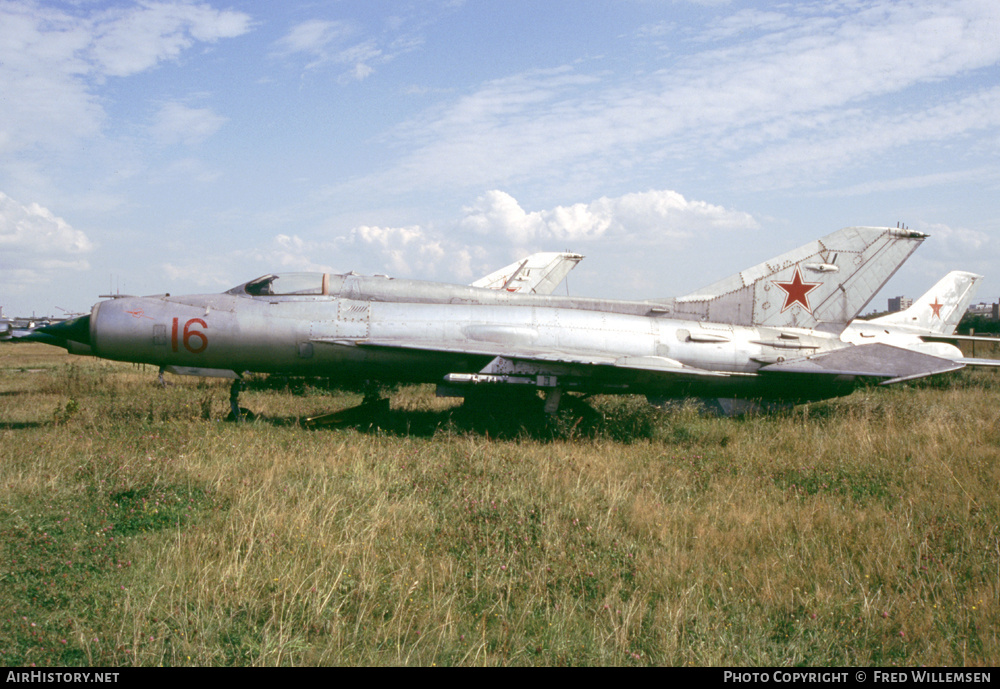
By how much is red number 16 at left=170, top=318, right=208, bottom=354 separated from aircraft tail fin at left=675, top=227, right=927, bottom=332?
8857mm

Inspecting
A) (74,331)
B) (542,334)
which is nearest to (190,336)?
(74,331)

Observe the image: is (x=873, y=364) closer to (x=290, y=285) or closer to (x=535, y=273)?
Answer: (x=290, y=285)

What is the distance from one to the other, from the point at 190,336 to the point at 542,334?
6106 mm

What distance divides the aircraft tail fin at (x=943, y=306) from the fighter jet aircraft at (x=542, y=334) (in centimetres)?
909

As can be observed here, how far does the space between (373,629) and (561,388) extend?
6.87 meters

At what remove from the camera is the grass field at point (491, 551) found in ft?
12.3

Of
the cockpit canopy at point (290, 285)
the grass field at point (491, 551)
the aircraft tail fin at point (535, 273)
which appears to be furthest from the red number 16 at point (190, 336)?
the aircraft tail fin at point (535, 273)

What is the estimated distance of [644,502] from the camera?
249 inches

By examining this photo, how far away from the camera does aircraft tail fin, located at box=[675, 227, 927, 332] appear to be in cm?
1209

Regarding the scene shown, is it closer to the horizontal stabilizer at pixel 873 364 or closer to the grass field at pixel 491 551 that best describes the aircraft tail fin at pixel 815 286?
the horizontal stabilizer at pixel 873 364

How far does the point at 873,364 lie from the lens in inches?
432

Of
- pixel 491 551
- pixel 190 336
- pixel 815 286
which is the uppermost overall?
pixel 815 286

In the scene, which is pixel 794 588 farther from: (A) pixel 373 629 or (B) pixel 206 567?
(B) pixel 206 567

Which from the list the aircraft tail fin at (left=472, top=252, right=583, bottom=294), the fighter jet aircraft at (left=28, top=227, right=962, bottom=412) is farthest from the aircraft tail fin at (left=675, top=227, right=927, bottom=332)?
the aircraft tail fin at (left=472, top=252, right=583, bottom=294)
